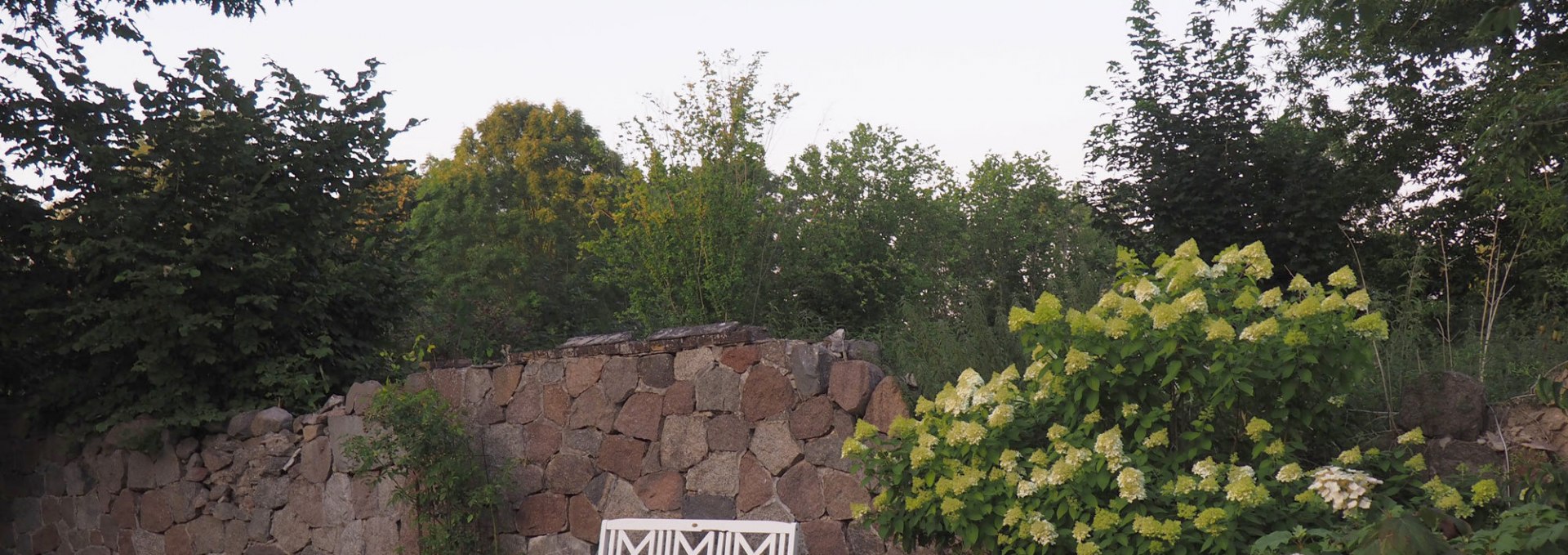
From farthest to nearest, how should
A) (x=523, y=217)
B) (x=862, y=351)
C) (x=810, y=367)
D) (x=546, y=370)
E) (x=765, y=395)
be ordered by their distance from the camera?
(x=523, y=217) → (x=546, y=370) → (x=765, y=395) → (x=862, y=351) → (x=810, y=367)

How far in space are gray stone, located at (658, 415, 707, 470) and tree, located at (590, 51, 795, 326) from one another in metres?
3.22

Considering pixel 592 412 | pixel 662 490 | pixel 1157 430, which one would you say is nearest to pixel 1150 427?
pixel 1157 430

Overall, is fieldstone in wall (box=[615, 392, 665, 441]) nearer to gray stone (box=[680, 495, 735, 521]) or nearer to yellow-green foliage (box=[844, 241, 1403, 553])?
gray stone (box=[680, 495, 735, 521])

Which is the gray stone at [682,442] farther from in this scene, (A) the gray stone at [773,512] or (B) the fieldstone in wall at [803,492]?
(B) the fieldstone in wall at [803,492]

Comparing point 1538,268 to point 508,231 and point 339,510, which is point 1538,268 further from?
point 508,231

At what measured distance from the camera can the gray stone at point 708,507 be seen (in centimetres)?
539

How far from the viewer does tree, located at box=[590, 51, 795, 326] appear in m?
9.00

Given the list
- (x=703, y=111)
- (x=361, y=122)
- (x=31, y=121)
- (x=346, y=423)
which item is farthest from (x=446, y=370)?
(x=703, y=111)

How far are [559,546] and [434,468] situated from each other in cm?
72

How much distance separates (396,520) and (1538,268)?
8.16 m

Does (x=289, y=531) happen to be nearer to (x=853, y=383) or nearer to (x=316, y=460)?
(x=316, y=460)

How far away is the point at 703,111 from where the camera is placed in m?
9.86

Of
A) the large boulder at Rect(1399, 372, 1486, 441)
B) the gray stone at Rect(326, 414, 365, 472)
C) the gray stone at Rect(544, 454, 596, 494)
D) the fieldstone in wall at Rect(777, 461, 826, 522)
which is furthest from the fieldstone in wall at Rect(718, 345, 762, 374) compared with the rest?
the large boulder at Rect(1399, 372, 1486, 441)

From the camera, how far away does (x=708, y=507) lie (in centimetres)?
545
